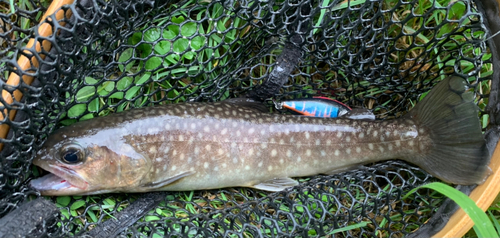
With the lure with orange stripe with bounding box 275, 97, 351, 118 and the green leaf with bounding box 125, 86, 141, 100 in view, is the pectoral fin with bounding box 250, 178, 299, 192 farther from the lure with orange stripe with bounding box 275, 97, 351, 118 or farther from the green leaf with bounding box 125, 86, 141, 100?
the green leaf with bounding box 125, 86, 141, 100

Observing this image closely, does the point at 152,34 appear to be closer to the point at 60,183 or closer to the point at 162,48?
the point at 162,48

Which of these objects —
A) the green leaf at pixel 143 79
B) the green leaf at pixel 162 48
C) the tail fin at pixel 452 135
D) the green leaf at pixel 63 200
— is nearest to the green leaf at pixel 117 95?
the green leaf at pixel 143 79

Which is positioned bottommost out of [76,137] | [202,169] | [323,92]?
[202,169]

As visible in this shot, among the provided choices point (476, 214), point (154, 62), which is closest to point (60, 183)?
point (154, 62)

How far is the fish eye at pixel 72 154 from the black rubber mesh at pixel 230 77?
161mm

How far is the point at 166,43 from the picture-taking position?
110 inches

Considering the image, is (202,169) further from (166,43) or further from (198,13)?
(198,13)

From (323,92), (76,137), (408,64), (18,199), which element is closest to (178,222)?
(76,137)

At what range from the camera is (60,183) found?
2.30m

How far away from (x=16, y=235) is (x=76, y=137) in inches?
24.2

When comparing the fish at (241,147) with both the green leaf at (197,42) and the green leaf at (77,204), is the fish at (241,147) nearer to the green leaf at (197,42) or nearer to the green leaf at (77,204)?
the green leaf at (77,204)

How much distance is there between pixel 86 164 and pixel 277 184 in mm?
1280

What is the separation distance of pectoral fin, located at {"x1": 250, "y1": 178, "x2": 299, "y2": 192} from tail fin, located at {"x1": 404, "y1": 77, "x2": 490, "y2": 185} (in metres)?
0.88

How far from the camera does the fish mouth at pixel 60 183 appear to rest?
2254 mm
